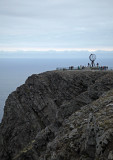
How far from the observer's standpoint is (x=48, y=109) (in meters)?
51.3

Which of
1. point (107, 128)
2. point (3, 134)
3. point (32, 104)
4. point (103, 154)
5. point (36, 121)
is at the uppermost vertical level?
point (107, 128)

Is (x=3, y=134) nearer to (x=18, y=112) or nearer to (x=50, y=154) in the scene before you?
(x=18, y=112)

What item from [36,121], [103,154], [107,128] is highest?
[107,128]

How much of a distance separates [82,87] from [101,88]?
1079 centimetres

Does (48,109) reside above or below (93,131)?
below

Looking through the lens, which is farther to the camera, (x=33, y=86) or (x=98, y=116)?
(x=33, y=86)

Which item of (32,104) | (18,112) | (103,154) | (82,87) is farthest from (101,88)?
(103,154)

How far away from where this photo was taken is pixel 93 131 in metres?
18.0

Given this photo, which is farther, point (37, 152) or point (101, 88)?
point (101, 88)

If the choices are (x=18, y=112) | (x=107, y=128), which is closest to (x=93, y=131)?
(x=107, y=128)

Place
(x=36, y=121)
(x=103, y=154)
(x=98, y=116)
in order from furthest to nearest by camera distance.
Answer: (x=36, y=121)
(x=98, y=116)
(x=103, y=154)

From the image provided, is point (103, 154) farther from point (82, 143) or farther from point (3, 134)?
point (3, 134)

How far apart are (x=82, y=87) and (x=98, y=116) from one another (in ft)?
103

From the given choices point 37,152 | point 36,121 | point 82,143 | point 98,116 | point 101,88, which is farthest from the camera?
point 36,121
